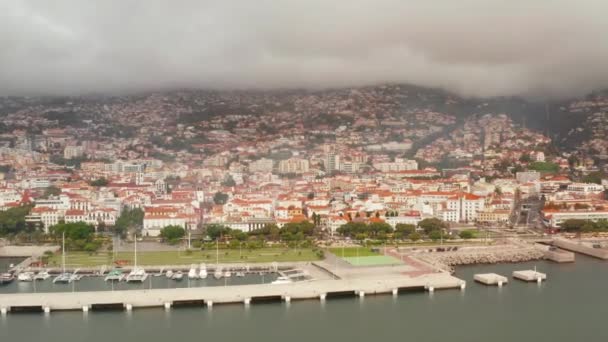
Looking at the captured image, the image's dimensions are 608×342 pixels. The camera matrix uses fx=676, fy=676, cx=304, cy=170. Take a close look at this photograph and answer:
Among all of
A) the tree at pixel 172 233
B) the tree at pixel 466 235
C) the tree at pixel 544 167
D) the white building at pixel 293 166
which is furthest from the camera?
the white building at pixel 293 166

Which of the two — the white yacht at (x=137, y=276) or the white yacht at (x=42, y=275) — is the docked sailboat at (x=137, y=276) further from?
the white yacht at (x=42, y=275)

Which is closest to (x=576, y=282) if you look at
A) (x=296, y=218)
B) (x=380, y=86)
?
(x=296, y=218)

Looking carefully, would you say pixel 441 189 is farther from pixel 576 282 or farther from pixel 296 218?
pixel 576 282

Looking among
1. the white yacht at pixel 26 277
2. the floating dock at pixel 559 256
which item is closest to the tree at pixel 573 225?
the floating dock at pixel 559 256

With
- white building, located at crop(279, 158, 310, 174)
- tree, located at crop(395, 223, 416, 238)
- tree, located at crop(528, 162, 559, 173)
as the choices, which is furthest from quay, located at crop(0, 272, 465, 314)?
tree, located at crop(528, 162, 559, 173)

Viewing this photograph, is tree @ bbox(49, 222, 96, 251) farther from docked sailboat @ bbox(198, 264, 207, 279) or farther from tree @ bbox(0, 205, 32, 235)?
docked sailboat @ bbox(198, 264, 207, 279)
